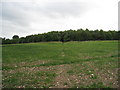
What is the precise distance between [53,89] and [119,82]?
4425 millimetres

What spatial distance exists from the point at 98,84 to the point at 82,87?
1.16 metres

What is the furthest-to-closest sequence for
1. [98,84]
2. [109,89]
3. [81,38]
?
[81,38] → [98,84] → [109,89]

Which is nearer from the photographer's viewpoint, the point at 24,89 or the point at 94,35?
the point at 24,89

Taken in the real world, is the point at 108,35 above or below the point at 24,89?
above

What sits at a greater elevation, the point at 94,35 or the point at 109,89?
the point at 94,35

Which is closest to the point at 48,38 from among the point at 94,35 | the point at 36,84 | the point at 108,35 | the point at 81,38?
the point at 81,38

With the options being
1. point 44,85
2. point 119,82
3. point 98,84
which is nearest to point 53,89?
point 44,85

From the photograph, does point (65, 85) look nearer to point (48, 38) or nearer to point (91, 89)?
point (91, 89)

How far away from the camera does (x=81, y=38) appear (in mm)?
97188

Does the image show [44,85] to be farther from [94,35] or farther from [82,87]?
[94,35]

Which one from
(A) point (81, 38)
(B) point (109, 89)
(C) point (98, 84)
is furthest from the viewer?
(A) point (81, 38)

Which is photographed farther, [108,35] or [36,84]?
[108,35]

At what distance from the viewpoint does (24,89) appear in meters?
5.73

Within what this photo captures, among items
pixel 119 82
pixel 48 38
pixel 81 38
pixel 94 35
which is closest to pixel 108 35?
pixel 94 35
